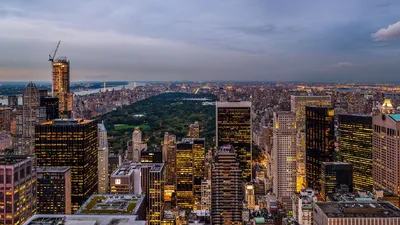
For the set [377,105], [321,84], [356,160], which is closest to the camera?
[356,160]

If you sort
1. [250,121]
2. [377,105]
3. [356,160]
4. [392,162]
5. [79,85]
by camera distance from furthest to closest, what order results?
1. [79,85]
2. [250,121]
3. [377,105]
4. [356,160]
5. [392,162]

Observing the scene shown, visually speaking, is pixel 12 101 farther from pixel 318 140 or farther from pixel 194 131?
pixel 318 140

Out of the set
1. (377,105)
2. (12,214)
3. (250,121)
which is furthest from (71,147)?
(377,105)

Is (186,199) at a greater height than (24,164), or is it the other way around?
(24,164)

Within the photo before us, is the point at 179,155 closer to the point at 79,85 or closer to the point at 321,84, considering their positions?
the point at 321,84

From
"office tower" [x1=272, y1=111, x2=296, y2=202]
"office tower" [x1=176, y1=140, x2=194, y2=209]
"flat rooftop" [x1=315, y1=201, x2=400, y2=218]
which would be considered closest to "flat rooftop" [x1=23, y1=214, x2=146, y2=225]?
"flat rooftop" [x1=315, y1=201, x2=400, y2=218]

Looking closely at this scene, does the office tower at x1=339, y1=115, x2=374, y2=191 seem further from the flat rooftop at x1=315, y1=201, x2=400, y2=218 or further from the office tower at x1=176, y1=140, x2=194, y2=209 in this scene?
the flat rooftop at x1=315, y1=201, x2=400, y2=218

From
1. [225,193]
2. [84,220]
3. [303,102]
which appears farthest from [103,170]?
[303,102]

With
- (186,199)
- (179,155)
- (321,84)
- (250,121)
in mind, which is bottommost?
(186,199)
